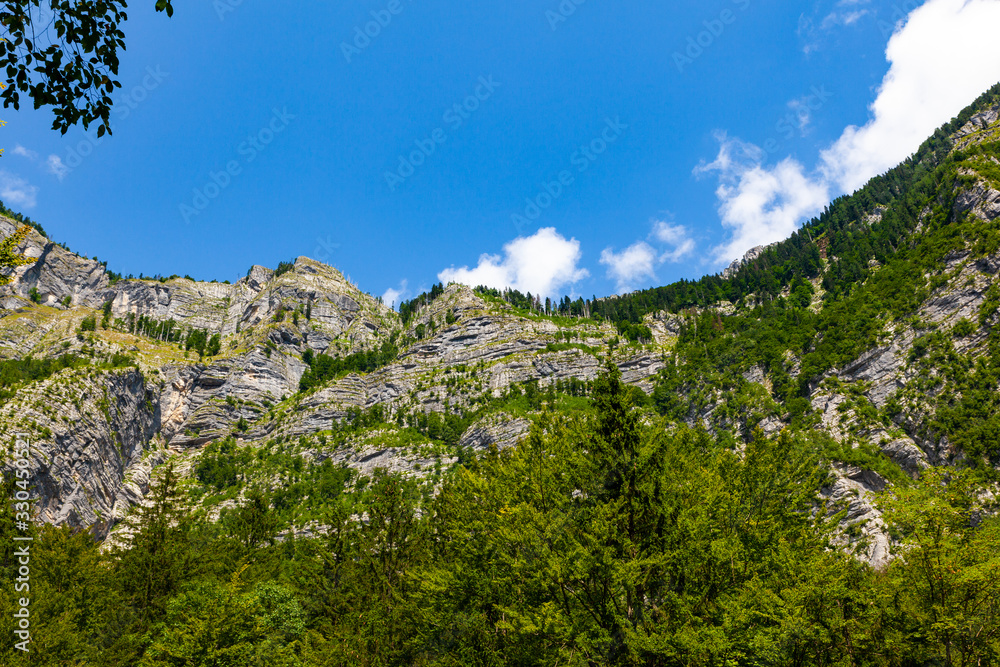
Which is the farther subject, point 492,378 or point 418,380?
point 418,380

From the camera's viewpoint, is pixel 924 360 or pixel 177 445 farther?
pixel 177 445

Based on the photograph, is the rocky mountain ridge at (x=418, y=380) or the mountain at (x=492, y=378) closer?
the mountain at (x=492, y=378)

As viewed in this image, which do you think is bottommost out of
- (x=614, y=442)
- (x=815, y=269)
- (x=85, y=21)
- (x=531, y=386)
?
(x=614, y=442)

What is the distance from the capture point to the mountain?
285 feet

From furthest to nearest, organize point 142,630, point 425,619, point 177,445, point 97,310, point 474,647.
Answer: point 97,310 < point 177,445 < point 142,630 < point 425,619 < point 474,647

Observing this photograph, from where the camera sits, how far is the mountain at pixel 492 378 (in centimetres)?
8694

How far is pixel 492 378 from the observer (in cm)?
15325

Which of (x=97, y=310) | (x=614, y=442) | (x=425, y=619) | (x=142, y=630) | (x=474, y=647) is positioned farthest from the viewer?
(x=97, y=310)

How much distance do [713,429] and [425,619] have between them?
357 feet

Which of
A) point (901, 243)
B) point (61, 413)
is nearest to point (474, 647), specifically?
point (61, 413)

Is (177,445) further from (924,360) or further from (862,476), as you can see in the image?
(924,360)

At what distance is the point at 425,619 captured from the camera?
841 inches

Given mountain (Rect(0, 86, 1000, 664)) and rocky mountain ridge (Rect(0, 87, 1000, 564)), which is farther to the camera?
rocky mountain ridge (Rect(0, 87, 1000, 564))

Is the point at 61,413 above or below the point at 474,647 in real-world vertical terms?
above
